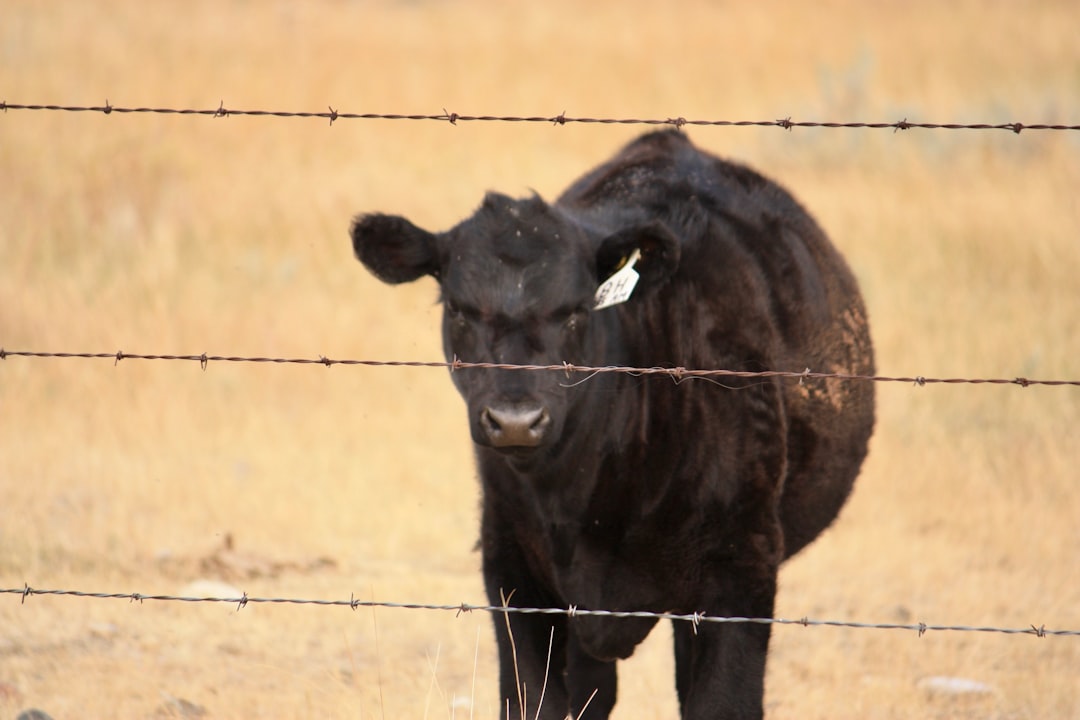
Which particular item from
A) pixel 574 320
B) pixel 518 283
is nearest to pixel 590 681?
pixel 574 320

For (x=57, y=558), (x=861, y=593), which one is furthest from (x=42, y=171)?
(x=861, y=593)

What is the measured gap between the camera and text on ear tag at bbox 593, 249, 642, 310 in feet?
17.2

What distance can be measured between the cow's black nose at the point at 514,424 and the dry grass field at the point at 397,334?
886 mm

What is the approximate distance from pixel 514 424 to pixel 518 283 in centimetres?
60

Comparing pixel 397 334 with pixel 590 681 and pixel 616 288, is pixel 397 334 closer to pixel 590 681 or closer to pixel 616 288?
pixel 590 681

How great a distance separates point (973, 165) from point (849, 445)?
992 cm

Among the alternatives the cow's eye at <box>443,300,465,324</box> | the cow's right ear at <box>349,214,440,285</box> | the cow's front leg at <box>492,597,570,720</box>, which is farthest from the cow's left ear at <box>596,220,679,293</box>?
the cow's front leg at <box>492,597,570,720</box>

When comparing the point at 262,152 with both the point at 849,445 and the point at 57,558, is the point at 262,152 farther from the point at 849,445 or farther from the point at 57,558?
the point at 849,445

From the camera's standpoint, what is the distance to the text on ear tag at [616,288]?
5.25 meters

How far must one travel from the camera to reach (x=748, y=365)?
5.75 meters

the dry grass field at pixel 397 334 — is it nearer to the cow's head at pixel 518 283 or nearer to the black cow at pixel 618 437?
the black cow at pixel 618 437

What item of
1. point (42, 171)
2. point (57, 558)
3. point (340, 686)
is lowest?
point (340, 686)

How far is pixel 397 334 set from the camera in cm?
1276

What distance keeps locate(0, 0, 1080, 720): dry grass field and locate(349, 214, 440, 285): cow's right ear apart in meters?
1.43
